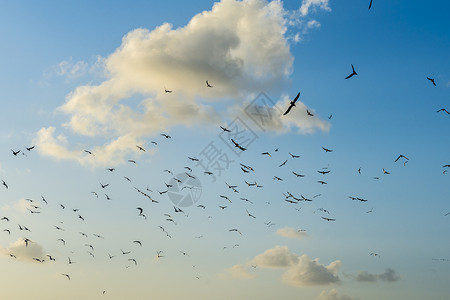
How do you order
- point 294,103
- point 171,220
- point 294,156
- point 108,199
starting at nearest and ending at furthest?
point 294,103 < point 294,156 < point 108,199 < point 171,220

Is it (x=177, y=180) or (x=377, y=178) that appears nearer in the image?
(x=377, y=178)

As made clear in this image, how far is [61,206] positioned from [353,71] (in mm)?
58624

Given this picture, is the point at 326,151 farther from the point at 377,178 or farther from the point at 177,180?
the point at 177,180

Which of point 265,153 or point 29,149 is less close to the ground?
point 29,149

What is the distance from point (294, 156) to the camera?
53531mm

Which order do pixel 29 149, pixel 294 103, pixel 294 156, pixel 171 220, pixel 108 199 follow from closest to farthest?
pixel 294 103 < pixel 294 156 < pixel 29 149 < pixel 108 199 < pixel 171 220

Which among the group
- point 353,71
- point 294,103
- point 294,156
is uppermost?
point 294,156

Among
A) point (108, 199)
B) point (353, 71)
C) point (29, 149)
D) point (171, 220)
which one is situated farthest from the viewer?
point (171, 220)

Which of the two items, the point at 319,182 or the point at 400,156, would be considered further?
the point at 319,182

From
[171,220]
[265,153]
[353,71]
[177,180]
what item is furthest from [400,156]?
[171,220]

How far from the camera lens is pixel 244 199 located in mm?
64562

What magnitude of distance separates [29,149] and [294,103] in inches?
1929

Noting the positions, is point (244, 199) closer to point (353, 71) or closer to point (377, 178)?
point (377, 178)

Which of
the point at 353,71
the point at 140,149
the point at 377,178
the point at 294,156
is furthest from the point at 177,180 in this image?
the point at 353,71
